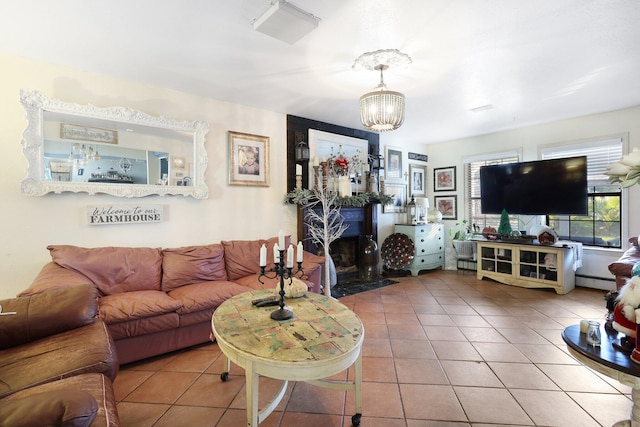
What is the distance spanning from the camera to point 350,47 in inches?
91.3

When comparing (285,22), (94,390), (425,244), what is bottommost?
(94,390)

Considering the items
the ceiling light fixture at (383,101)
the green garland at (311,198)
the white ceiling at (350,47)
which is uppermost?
the white ceiling at (350,47)

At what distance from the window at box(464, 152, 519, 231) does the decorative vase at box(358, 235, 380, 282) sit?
2107 mm

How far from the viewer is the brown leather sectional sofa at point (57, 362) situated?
81 cm

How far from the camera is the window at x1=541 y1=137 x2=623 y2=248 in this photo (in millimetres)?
4082

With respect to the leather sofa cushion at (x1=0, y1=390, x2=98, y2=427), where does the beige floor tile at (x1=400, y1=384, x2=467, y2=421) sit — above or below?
below

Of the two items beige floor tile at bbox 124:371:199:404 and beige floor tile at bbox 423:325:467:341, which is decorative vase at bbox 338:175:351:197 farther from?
beige floor tile at bbox 124:371:199:404

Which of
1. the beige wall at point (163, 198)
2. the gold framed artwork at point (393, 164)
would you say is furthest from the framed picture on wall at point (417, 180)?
the beige wall at point (163, 198)

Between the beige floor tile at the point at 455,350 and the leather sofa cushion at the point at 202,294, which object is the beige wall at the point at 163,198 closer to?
the leather sofa cushion at the point at 202,294

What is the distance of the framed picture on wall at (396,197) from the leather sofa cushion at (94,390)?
466 centimetres

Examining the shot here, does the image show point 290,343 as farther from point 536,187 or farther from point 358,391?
point 536,187

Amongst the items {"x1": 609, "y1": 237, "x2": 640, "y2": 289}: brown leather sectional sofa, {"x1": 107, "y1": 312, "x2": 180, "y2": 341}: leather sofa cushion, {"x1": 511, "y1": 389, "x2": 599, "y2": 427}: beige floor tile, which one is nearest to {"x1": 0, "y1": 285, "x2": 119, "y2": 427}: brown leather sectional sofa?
{"x1": 107, "y1": 312, "x2": 180, "y2": 341}: leather sofa cushion

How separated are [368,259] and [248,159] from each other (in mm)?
2456

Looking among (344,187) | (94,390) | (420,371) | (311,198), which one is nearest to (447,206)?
(344,187)
